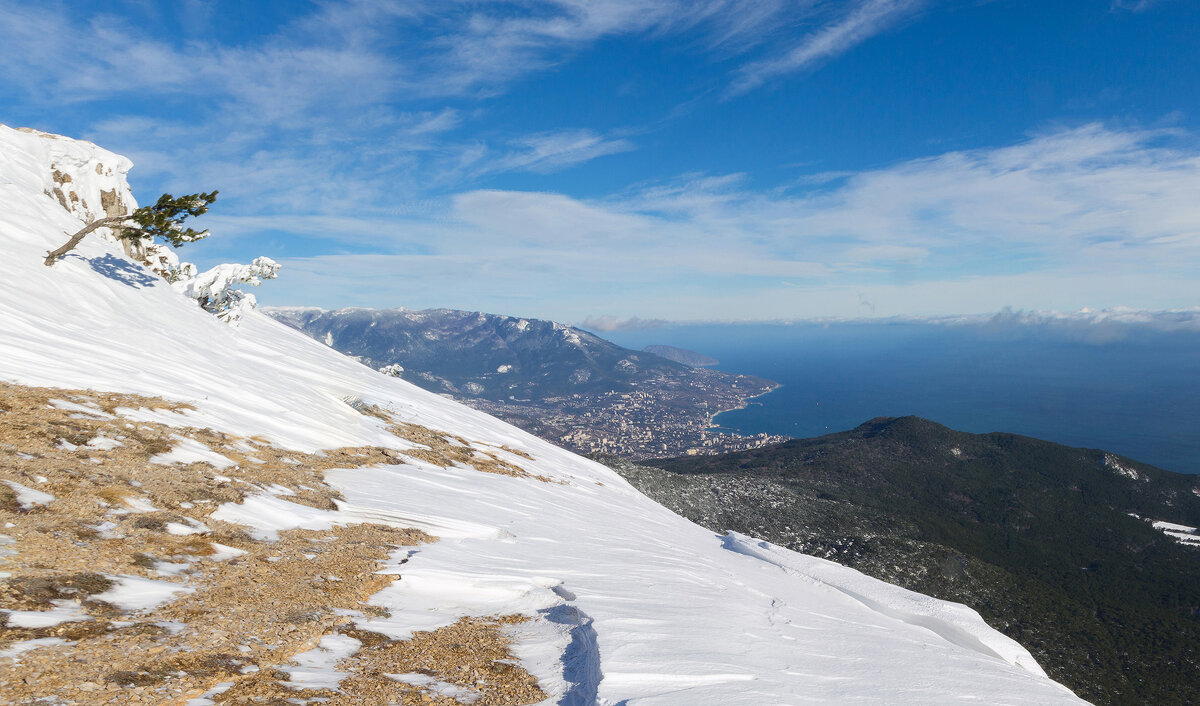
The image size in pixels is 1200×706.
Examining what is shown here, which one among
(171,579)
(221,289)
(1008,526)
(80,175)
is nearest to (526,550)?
(171,579)

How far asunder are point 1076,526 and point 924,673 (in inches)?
7266

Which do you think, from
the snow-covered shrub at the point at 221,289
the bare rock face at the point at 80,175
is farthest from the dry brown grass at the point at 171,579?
the bare rock face at the point at 80,175

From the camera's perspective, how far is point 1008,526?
139m

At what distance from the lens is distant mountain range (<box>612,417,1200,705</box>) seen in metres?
72.9

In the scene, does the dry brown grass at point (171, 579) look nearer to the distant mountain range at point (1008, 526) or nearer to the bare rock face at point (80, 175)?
the bare rock face at point (80, 175)

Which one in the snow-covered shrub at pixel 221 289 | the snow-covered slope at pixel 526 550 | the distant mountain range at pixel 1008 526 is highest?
the snow-covered shrub at pixel 221 289

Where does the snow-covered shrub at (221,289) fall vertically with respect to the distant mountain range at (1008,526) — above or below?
above

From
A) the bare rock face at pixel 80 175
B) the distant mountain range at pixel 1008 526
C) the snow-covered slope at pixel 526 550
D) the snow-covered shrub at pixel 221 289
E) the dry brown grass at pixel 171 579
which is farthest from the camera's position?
the distant mountain range at pixel 1008 526

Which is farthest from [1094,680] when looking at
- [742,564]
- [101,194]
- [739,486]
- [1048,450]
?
[1048,450]

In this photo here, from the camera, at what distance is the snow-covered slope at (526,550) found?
7.98m

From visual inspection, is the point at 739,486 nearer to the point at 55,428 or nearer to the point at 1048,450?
the point at 55,428

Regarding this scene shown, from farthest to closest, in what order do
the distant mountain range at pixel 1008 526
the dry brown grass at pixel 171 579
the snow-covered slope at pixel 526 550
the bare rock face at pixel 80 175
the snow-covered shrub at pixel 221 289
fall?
the distant mountain range at pixel 1008 526 → the snow-covered shrub at pixel 221 289 → the bare rock face at pixel 80 175 → the snow-covered slope at pixel 526 550 → the dry brown grass at pixel 171 579

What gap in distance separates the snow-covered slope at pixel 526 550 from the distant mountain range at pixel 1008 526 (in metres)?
56.3

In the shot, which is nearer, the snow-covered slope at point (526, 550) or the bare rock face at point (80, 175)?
the snow-covered slope at point (526, 550)
